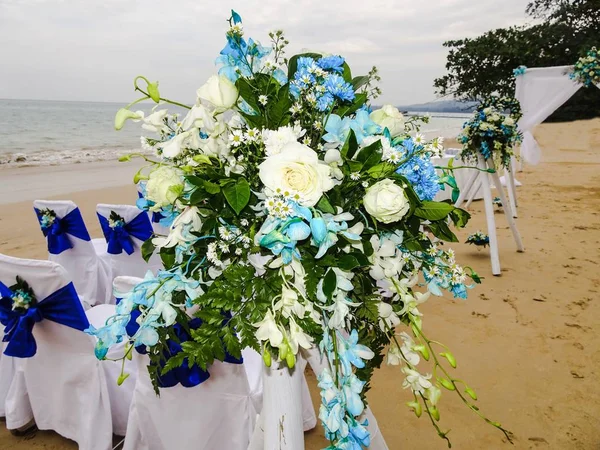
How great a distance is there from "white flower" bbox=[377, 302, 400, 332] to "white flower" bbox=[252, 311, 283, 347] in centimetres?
21

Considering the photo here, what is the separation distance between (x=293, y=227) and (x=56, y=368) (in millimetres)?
1963

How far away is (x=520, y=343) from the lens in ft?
9.49

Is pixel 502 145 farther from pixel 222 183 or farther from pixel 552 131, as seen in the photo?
pixel 552 131

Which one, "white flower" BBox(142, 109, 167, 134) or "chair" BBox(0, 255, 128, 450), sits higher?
"white flower" BBox(142, 109, 167, 134)

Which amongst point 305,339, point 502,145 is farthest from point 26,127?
point 305,339

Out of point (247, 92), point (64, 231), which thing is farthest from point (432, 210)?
point (64, 231)

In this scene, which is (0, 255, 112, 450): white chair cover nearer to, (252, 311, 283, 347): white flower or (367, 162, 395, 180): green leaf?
(252, 311, 283, 347): white flower

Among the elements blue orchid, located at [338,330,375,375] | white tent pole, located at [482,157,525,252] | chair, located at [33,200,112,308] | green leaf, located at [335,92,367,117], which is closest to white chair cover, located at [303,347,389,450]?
blue orchid, located at [338,330,375,375]

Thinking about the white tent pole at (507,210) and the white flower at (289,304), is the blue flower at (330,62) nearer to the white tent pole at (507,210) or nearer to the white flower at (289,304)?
the white flower at (289,304)

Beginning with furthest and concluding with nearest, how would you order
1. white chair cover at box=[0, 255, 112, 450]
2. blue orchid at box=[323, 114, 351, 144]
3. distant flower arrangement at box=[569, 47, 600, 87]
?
distant flower arrangement at box=[569, 47, 600, 87] < white chair cover at box=[0, 255, 112, 450] < blue orchid at box=[323, 114, 351, 144]

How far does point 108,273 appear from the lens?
3420 millimetres

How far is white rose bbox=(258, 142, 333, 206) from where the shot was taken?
66 centimetres

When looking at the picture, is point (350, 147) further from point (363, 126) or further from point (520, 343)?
point (520, 343)

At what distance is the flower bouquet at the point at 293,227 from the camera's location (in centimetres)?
68
